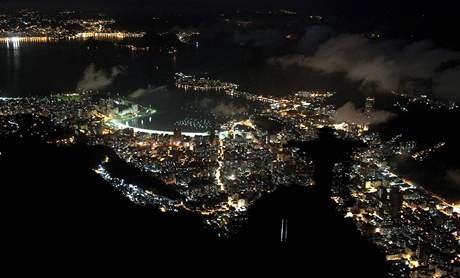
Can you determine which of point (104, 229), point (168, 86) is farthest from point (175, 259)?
point (168, 86)

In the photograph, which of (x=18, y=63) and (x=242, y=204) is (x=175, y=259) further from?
(x=18, y=63)

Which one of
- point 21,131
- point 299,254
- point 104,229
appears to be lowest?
point 21,131

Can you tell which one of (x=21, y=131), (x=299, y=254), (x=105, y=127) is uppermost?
(x=299, y=254)

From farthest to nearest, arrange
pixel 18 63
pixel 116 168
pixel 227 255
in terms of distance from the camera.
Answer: pixel 18 63, pixel 116 168, pixel 227 255

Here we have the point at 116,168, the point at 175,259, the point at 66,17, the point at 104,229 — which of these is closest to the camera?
the point at 175,259

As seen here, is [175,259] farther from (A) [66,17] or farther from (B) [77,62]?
(A) [66,17]

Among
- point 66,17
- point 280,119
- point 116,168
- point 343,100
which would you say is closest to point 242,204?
point 116,168

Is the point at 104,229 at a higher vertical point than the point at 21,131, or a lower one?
higher

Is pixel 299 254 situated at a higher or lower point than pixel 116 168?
higher

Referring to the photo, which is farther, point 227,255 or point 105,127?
point 105,127
